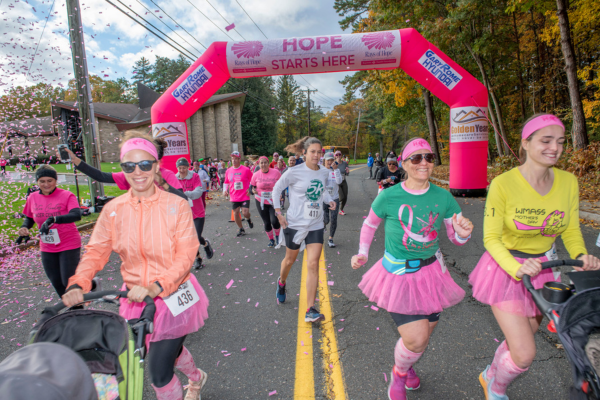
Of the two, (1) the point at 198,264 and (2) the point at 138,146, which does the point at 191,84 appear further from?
(2) the point at 138,146

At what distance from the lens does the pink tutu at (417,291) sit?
7.63 feet

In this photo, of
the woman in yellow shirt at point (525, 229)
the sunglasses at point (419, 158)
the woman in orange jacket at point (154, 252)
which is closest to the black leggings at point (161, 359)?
the woman in orange jacket at point (154, 252)

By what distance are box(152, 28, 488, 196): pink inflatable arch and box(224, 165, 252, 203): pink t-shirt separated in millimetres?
2330

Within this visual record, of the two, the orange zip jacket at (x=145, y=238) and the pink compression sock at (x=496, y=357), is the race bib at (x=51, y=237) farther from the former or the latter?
the pink compression sock at (x=496, y=357)

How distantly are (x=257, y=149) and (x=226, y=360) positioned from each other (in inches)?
1835

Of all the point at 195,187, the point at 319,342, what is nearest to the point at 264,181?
the point at 195,187

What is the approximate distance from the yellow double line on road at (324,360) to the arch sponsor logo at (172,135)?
6.95 metres

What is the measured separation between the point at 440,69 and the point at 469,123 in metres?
1.92

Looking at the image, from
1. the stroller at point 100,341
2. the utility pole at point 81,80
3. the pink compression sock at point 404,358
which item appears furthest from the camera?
the utility pole at point 81,80

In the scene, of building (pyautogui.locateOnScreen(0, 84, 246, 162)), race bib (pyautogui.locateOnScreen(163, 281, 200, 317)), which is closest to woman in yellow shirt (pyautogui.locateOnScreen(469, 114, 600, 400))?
race bib (pyautogui.locateOnScreen(163, 281, 200, 317))

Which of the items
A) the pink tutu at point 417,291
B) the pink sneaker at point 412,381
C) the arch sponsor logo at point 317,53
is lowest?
the pink sneaker at point 412,381

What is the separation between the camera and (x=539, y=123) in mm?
2295

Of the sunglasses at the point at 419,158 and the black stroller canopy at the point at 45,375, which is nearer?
the black stroller canopy at the point at 45,375

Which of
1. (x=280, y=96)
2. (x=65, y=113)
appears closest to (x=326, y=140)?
(x=280, y=96)
